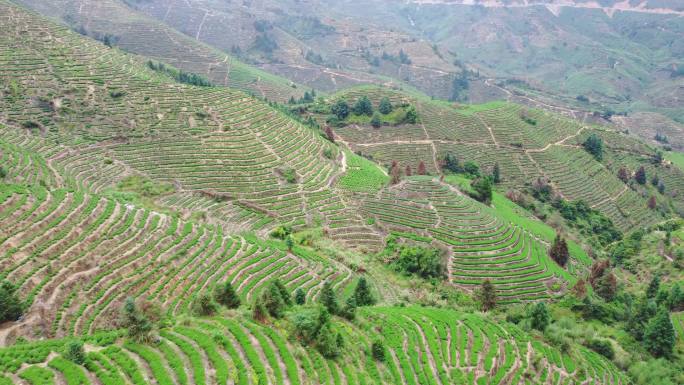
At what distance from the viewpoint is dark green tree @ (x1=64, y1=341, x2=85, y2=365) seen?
17.1m

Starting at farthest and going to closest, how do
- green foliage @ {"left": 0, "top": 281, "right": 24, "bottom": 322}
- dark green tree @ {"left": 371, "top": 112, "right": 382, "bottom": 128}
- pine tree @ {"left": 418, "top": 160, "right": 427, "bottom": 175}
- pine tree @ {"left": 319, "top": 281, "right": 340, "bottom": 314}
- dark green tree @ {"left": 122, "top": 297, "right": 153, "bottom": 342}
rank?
dark green tree @ {"left": 371, "top": 112, "right": 382, "bottom": 128} → pine tree @ {"left": 418, "top": 160, "right": 427, "bottom": 175} → pine tree @ {"left": 319, "top": 281, "right": 340, "bottom": 314} → green foliage @ {"left": 0, "top": 281, "right": 24, "bottom": 322} → dark green tree @ {"left": 122, "top": 297, "right": 153, "bottom": 342}

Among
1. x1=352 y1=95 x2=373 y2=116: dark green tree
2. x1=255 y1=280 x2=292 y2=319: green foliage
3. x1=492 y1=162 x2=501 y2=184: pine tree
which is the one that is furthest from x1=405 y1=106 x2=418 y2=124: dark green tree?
x1=255 y1=280 x2=292 y2=319: green foliage

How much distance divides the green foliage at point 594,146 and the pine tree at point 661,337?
200ft

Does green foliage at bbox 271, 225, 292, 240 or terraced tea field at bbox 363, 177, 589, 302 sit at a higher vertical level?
terraced tea field at bbox 363, 177, 589, 302

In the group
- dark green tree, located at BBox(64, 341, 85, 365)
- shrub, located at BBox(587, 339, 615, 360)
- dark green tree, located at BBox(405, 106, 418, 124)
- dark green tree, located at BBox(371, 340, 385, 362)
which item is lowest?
shrub, located at BBox(587, 339, 615, 360)

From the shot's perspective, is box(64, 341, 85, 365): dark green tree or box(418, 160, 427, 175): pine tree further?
box(418, 160, 427, 175): pine tree

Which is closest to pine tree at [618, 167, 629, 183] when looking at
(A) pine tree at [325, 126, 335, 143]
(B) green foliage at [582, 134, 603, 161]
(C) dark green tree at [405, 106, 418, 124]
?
(B) green foliage at [582, 134, 603, 161]

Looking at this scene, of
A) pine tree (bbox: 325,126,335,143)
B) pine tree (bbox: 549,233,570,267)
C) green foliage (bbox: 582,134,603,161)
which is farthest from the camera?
green foliage (bbox: 582,134,603,161)

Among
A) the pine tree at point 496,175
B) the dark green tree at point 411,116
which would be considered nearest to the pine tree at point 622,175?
the pine tree at point 496,175

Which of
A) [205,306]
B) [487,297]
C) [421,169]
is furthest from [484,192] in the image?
[205,306]

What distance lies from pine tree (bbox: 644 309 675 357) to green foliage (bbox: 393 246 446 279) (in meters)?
18.9

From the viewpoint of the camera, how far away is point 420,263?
45.1 metres

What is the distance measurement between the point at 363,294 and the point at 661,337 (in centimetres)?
2678

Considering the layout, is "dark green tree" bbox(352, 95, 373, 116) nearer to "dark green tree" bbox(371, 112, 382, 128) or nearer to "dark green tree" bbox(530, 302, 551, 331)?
"dark green tree" bbox(371, 112, 382, 128)
